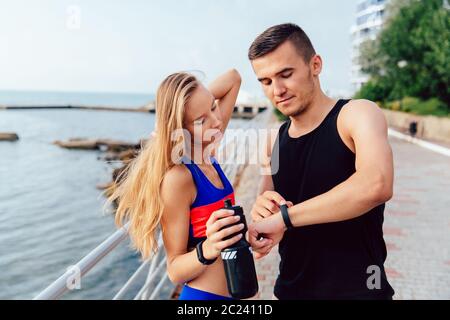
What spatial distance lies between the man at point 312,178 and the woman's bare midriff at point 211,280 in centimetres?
25

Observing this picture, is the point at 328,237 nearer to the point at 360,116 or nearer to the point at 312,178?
the point at 312,178

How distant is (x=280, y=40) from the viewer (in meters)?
1.51

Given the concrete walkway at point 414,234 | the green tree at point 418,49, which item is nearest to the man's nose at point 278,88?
the concrete walkway at point 414,234

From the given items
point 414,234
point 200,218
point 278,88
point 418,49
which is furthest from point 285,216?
point 418,49

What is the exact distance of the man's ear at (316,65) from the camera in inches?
62.9

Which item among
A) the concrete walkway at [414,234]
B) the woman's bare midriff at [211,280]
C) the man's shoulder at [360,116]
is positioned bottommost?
the concrete walkway at [414,234]

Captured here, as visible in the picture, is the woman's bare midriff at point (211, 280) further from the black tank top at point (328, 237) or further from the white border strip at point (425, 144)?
the white border strip at point (425, 144)

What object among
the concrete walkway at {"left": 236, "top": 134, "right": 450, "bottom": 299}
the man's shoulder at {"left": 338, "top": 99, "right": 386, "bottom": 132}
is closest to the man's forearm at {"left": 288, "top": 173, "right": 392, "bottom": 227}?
the man's shoulder at {"left": 338, "top": 99, "right": 386, "bottom": 132}

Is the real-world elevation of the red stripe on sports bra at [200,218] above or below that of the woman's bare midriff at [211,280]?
above

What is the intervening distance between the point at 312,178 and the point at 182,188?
0.47 m

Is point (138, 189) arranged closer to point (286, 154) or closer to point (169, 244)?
point (169, 244)

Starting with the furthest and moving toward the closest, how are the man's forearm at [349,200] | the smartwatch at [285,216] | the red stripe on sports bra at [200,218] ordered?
1. the red stripe on sports bra at [200,218]
2. the smartwatch at [285,216]
3. the man's forearm at [349,200]

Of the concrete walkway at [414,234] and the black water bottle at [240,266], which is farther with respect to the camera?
the concrete walkway at [414,234]

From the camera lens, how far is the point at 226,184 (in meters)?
1.77
